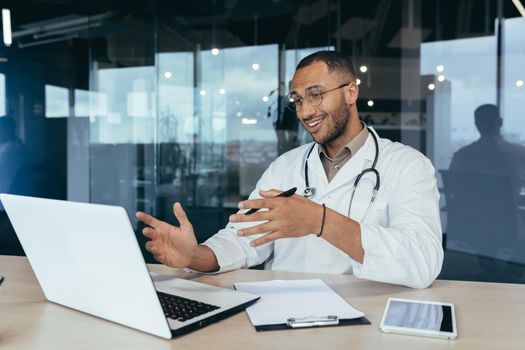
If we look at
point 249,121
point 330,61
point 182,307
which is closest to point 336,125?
point 330,61

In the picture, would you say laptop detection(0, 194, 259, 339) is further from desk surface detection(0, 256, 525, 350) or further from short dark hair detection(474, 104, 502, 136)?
short dark hair detection(474, 104, 502, 136)

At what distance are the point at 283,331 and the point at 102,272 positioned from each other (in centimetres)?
37

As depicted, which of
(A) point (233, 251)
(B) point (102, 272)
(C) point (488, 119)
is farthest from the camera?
(C) point (488, 119)

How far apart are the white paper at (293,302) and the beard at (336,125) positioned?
704 mm

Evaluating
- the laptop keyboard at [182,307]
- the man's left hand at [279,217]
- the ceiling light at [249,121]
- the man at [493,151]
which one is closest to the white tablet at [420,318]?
the man's left hand at [279,217]

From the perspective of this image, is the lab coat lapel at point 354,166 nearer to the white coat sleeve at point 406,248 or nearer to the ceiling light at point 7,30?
the white coat sleeve at point 406,248

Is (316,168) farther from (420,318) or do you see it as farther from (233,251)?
(420,318)

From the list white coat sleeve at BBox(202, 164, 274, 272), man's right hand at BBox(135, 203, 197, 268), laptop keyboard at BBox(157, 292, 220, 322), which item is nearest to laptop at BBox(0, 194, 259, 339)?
laptop keyboard at BBox(157, 292, 220, 322)

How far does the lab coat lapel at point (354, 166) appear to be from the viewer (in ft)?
6.19

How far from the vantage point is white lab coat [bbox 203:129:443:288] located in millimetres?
1424

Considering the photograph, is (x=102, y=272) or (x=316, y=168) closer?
(x=102, y=272)

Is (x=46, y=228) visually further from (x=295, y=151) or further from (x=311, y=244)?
(x=295, y=151)

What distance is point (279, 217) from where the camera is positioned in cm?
125

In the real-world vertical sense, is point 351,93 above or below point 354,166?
above
